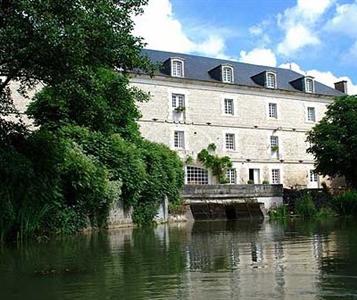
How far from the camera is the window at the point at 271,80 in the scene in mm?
43578

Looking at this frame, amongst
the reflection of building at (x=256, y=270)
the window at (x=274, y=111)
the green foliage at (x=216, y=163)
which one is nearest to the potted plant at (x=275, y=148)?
the window at (x=274, y=111)

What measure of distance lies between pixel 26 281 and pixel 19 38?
7164mm

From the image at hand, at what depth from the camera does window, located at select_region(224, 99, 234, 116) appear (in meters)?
41.6

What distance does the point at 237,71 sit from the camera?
4388 cm

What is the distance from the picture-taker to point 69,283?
8.05 m

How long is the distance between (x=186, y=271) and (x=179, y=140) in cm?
3078

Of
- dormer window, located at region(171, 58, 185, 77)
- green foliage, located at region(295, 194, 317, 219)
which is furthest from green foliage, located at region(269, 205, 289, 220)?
dormer window, located at region(171, 58, 185, 77)

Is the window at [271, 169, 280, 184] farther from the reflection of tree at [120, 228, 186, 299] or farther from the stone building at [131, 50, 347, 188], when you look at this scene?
the reflection of tree at [120, 228, 186, 299]

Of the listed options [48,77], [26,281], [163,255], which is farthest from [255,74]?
[26,281]

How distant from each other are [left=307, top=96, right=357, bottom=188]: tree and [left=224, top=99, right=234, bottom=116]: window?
8.63 metres

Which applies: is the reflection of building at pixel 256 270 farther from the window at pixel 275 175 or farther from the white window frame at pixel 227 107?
the window at pixel 275 175

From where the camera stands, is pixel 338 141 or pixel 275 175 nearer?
pixel 338 141

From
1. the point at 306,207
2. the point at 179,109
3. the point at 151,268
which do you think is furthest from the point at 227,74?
the point at 151,268

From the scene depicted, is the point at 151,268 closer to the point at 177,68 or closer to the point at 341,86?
the point at 177,68
